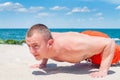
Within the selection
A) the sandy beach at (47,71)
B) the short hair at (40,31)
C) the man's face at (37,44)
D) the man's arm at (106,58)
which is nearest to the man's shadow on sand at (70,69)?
the sandy beach at (47,71)

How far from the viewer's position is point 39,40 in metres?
3.73

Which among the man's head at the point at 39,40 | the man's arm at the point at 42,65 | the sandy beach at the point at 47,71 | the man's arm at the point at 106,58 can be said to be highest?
the man's head at the point at 39,40

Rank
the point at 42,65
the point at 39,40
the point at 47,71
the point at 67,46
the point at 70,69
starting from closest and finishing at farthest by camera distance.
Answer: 1. the point at 39,40
2. the point at 67,46
3. the point at 47,71
4. the point at 70,69
5. the point at 42,65

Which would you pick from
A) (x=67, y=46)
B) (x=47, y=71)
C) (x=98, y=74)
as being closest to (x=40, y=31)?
(x=67, y=46)

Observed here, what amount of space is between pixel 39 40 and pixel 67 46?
1.29ft

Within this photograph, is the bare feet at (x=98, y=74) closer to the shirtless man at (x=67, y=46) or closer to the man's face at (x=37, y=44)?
the shirtless man at (x=67, y=46)

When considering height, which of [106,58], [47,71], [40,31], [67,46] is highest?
[40,31]

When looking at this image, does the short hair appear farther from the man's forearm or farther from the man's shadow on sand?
the man's forearm

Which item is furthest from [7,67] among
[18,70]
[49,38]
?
[49,38]

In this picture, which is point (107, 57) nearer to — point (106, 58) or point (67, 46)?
point (106, 58)

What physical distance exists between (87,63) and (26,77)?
1.22 m

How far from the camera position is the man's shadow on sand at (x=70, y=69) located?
4.19m

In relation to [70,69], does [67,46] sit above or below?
above

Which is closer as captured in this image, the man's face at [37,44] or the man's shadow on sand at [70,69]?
the man's face at [37,44]
